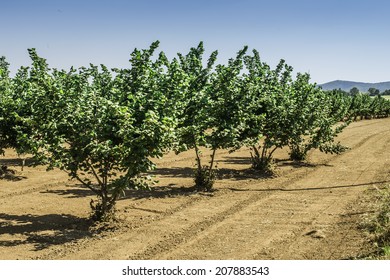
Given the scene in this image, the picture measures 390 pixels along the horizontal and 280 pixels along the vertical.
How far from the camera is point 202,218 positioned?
1210 cm

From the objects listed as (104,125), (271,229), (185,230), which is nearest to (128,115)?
(104,125)

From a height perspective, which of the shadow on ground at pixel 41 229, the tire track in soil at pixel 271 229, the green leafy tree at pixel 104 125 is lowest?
the tire track in soil at pixel 271 229

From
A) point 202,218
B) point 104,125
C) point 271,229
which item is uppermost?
point 104,125

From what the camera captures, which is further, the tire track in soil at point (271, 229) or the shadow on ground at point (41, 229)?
the shadow on ground at point (41, 229)

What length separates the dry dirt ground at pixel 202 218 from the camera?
9.39 metres

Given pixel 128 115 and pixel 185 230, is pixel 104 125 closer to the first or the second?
pixel 128 115

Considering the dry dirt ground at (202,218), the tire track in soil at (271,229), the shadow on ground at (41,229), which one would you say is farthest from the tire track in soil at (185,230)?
the shadow on ground at (41,229)

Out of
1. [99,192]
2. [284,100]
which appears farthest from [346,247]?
[284,100]

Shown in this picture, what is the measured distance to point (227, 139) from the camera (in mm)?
15609

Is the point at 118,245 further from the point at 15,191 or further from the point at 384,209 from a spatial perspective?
the point at 15,191

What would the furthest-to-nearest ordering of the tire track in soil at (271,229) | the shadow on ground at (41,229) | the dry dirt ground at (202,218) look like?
the shadow on ground at (41,229)
the dry dirt ground at (202,218)
the tire track in soil at (271,229)

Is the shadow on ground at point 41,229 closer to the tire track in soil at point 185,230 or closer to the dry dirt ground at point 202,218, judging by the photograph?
the dry dirt ground at point 202,218

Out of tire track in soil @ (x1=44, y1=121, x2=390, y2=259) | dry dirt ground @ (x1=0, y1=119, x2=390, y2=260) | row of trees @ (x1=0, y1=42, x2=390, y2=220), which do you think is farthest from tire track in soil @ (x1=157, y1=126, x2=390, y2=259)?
row of trees @ (x1=0, y1=42, x2=390, y2=220)
